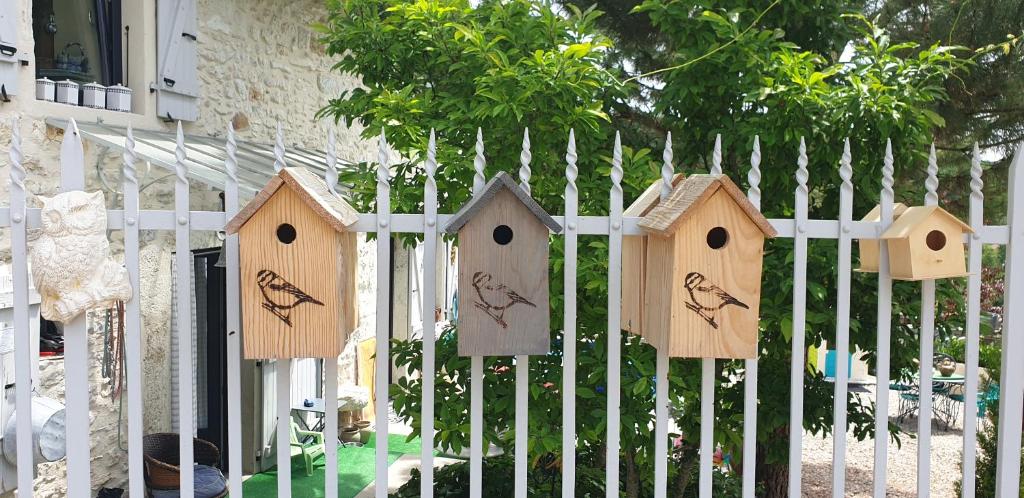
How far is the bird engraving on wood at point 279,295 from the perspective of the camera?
8.09 feet

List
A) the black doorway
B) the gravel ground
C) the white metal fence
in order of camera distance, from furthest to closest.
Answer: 1. the gravel ground
2. the black doorway
3. the white metal fence

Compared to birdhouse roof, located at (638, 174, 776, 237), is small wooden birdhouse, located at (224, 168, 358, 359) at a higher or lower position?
lower

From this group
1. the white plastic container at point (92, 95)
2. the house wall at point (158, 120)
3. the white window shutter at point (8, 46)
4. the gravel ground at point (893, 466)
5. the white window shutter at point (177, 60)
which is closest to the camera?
the white window shutter at point (8, 46)

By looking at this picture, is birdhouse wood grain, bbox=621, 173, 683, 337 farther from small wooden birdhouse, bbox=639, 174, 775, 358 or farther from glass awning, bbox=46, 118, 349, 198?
glass awning, bbox=46, 118, 349, 198

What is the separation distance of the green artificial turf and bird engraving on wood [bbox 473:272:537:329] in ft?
13.7

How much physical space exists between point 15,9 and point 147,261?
1.89 meters

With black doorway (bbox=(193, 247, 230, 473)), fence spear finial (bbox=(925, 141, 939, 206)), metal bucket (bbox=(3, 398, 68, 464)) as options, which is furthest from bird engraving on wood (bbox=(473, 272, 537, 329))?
black doorway (bbox=(193, 247, 230, 473))

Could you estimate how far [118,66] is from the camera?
5891 mm

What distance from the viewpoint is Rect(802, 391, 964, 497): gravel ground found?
304 inches

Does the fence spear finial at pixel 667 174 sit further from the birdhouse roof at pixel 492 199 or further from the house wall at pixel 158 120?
the house wall at pixel 158 120

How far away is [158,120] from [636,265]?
4.29 m

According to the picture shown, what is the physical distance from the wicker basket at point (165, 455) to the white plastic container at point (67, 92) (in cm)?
219

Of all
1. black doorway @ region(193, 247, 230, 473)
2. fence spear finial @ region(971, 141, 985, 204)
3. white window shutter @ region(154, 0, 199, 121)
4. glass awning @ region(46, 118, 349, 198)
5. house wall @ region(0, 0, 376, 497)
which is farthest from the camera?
black doorway @ region(193, 247, 230, 473)

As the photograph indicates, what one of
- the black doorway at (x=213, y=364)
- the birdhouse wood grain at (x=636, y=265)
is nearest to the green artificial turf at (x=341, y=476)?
the black doorway at (x=213, y=364)
